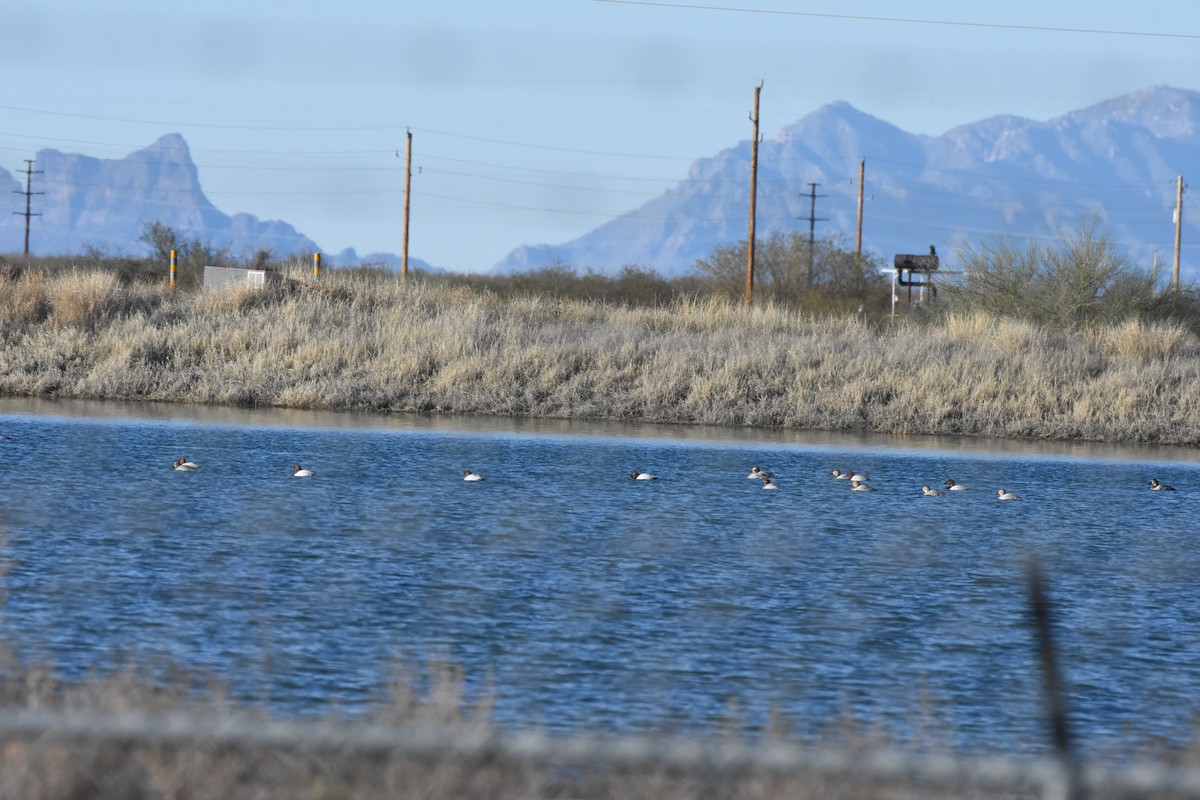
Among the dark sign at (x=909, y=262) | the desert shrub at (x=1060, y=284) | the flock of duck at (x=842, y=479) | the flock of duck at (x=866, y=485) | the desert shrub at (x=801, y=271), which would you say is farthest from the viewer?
the desert shrub at (x=801, y=271)

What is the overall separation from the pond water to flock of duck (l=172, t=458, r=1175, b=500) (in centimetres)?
19

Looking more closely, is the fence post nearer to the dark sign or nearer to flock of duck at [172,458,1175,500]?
flock of duck at [172,458,1175,500]

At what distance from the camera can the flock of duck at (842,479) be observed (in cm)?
1847

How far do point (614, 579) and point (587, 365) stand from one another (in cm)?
1678

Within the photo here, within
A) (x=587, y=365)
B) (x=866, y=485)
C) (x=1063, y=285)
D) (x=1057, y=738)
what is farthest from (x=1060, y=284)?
(x=1057, y=738)

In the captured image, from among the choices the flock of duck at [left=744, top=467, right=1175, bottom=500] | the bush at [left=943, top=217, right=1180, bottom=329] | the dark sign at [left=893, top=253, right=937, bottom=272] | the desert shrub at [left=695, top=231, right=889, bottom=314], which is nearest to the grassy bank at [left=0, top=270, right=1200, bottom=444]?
the bush at [left=943, top=217, right=1180, bottom=329]

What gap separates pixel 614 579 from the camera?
12312 mm

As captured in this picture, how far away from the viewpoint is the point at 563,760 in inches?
247

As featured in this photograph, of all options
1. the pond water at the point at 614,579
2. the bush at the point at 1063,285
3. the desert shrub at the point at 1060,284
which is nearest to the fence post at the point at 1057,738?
the pond water at the point at 614,579

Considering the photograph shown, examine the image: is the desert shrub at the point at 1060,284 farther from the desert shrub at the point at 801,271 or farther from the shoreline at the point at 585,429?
the desert shrub at the point at 801,271

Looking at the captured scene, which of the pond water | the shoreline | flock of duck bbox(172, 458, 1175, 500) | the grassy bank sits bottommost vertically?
the pond water

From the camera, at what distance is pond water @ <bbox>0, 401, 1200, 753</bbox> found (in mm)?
8844

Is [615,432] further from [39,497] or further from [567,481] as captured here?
[39,497]

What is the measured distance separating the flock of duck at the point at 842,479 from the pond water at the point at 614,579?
19 centimetres
